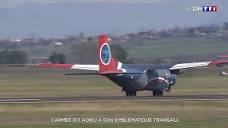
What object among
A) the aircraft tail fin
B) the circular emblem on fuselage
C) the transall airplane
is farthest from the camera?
the circular emblem on fuselage

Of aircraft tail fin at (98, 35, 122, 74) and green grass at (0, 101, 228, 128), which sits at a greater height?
aircraft tail fin at (98, 35, 122, 74)

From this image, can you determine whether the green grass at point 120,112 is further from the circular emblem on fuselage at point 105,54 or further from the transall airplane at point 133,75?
the circular emblem on fuselage at point 105,54

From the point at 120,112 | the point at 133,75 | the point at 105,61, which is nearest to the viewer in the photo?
the point at 120,112

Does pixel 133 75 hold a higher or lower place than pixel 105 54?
lower

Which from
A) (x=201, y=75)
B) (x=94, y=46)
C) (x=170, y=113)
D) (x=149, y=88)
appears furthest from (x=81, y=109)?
(x=94, y=46)

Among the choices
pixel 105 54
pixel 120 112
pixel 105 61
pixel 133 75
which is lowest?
pixel 120 112

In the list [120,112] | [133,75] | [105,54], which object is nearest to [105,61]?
[105,54]

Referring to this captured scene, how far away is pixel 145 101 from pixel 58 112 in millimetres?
9299

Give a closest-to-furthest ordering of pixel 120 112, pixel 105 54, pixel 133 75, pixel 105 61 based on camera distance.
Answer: pixel 120 112
pixel 133 75
pixel 105 61
pixel 105 54

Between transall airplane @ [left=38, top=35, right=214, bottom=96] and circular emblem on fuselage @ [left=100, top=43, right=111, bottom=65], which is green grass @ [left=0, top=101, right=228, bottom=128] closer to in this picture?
transall airplane @ [left=38, top=35, right=214, bottom=96]

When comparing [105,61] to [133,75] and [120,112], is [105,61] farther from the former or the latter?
[120,112]

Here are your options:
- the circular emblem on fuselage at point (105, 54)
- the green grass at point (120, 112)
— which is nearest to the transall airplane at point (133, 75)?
the circular emblem on fuselage at point (105, 54)

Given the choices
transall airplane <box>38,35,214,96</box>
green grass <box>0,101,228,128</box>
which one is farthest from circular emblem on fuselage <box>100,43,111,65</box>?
green grass <box>0,101,228,128</box>

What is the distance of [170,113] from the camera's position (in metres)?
50.4
